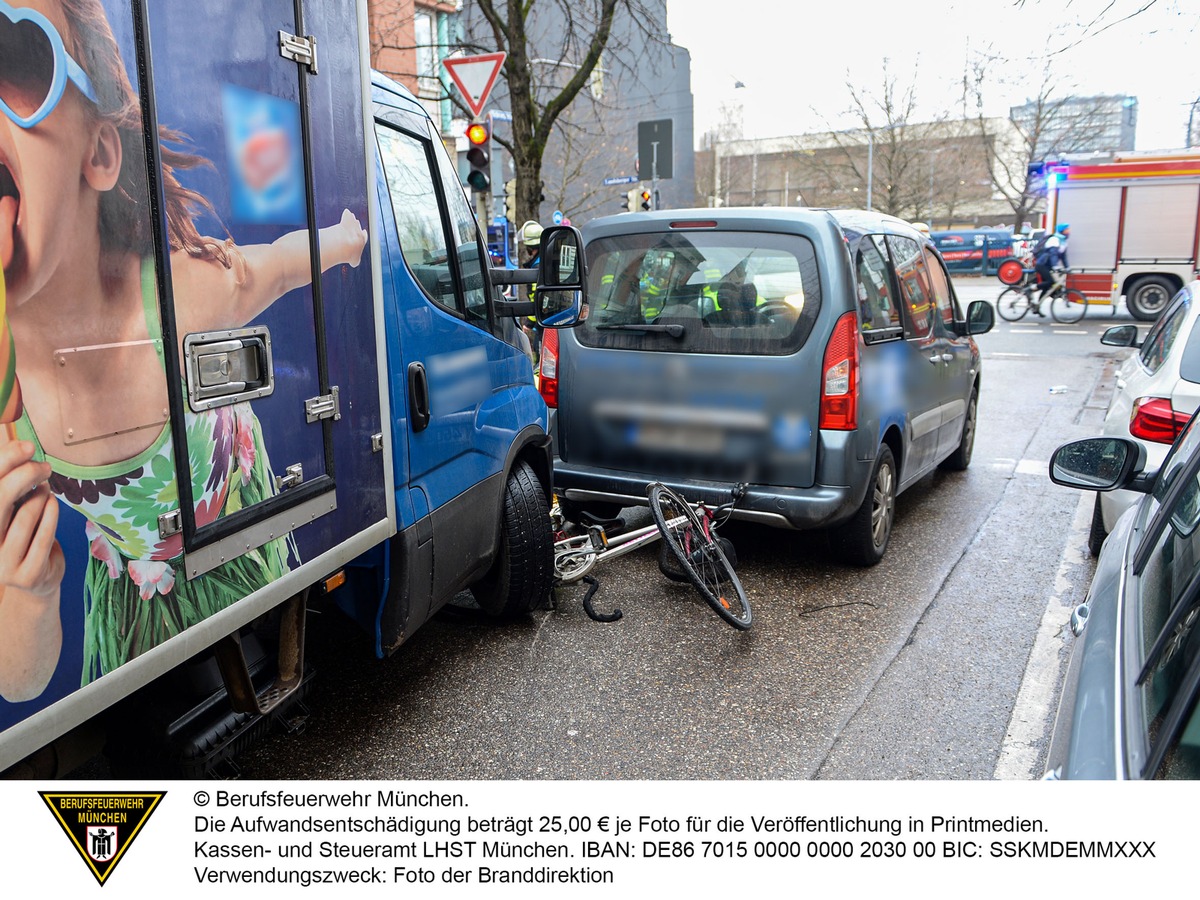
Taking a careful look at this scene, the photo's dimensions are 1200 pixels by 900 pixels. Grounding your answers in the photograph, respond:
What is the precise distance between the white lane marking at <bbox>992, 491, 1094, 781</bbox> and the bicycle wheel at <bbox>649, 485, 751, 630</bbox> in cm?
121

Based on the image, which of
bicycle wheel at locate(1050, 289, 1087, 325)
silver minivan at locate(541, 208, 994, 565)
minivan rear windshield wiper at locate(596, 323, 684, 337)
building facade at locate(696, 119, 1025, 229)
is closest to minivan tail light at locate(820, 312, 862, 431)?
silver minivan at locate(541, 208, 994, 565)

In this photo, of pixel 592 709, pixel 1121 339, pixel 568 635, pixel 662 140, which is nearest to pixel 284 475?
pixel 592 709

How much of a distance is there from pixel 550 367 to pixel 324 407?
9.47ft

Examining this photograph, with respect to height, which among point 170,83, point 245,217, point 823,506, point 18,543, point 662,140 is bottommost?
point 823,506

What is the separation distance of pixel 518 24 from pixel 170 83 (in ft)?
35.3

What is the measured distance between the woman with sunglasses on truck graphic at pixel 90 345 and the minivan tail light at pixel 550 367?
10.7 ft

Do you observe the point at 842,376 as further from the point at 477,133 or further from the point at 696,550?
the point at 477,133

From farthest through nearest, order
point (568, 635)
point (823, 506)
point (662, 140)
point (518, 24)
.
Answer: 1. point (662, 140)
2. point (518, 24)
3. point (823, 506)
4. point (568, 635)

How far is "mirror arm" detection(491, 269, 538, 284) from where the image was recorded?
168 inches

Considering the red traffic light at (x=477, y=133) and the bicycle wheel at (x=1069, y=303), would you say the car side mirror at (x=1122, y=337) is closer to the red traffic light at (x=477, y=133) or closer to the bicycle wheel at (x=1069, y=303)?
the red traffic light at (x=477, y=133)

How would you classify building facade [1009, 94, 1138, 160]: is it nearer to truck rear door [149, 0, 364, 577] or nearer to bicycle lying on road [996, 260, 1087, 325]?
bicycle lying on road [996, 260, 1087, 325]

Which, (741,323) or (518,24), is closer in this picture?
(741,323)

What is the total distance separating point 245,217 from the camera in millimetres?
2463
